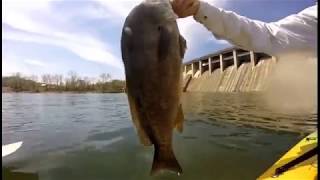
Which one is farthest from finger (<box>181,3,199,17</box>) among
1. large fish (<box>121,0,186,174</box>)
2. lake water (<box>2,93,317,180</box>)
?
lake water (<box>2,93,317,180</box>)

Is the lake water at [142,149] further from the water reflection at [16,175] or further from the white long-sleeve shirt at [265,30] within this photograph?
the white long-sleeve shirt at [265,30]

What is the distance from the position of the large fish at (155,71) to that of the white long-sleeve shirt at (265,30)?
23.9 inches

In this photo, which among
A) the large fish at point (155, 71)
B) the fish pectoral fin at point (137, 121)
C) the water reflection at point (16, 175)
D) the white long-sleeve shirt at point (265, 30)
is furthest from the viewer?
the water reflection at point (16, 175)

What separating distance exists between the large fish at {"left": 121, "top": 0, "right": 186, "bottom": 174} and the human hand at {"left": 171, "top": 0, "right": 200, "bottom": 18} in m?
0.23

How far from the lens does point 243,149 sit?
1427 centimetres

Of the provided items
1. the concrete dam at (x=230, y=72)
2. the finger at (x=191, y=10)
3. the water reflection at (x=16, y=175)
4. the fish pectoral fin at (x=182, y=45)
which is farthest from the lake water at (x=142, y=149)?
the concrete dam at (x=230, y=72)

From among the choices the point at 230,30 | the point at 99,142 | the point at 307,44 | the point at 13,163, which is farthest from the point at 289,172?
the point at 99,142

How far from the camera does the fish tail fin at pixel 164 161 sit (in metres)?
1.88

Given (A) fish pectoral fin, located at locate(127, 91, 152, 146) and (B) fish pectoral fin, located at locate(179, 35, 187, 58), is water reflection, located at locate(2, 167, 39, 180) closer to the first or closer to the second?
(A) fish pectoral fin, located at locate(127, 91, 152, 146)

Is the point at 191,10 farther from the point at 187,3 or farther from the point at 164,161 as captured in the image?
the point at 164,161

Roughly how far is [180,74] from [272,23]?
123 centimetres

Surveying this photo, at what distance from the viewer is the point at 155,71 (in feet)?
5.69

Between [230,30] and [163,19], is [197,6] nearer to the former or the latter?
[230,30]

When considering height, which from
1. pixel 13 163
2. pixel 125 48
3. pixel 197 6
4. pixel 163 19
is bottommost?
pixel 13 163
